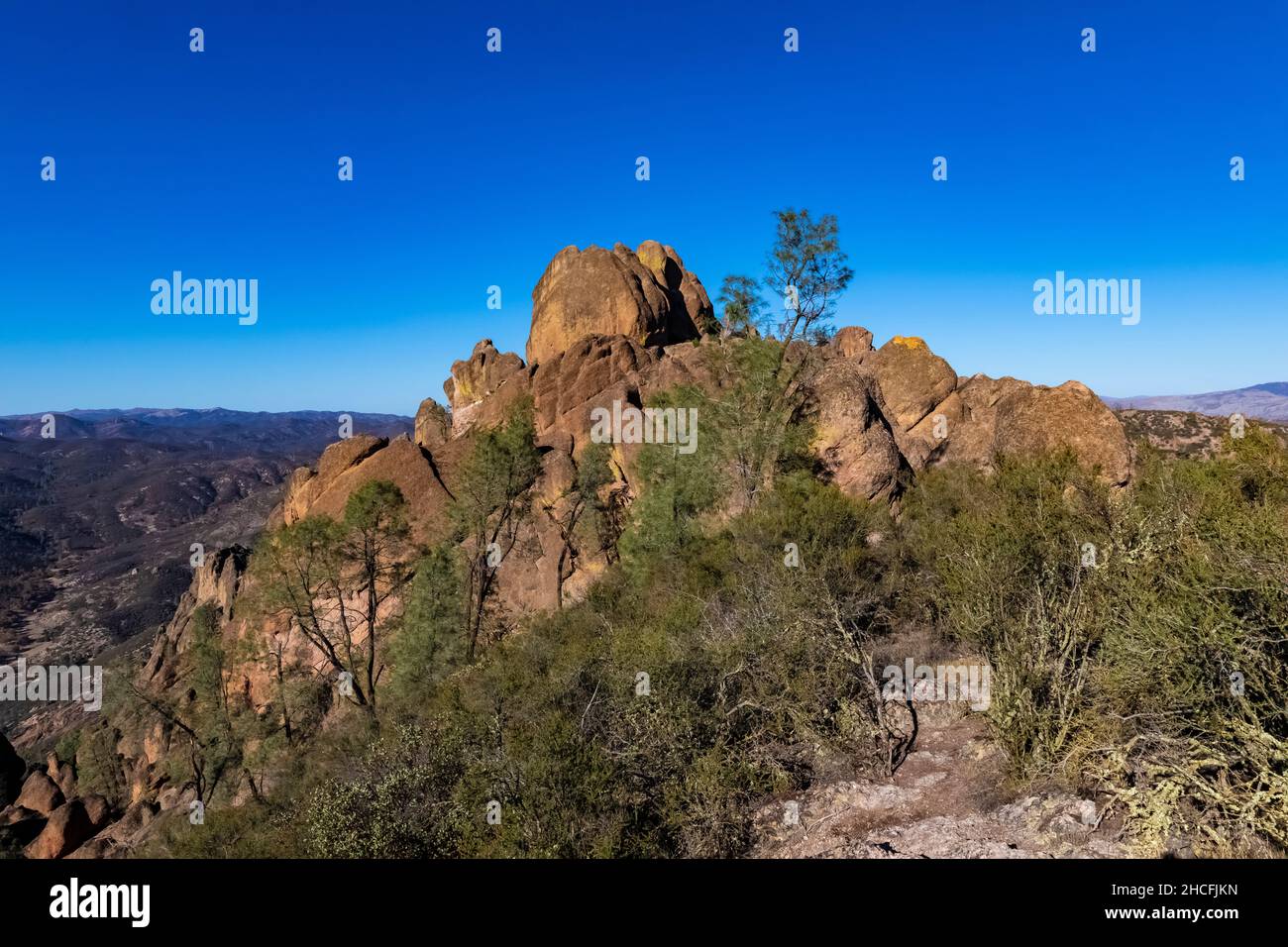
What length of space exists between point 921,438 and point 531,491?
21.8m

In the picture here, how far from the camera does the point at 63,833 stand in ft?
133

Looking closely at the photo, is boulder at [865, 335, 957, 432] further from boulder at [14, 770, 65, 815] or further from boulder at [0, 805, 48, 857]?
boulder at [14, 770, 65, 815]

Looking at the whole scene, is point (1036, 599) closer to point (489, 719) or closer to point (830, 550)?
point (830, 550)

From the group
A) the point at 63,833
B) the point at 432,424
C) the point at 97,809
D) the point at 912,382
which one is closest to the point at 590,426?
the point at 912,382

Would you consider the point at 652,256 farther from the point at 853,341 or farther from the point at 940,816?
the point at 940,816

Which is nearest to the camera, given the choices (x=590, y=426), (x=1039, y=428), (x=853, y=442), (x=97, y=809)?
(x=1039, y=428)

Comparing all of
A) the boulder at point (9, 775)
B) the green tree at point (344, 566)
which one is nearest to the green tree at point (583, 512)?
the green tree at point (344, 566)

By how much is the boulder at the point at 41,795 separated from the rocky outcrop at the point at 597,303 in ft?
160

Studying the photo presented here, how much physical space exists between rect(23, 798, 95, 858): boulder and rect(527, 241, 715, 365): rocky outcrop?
44837 mm

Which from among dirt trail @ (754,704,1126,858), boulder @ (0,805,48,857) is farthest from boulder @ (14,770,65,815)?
dirt trail @ (754,704,1126,858)

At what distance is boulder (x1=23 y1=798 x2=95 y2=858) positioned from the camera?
3921 cm

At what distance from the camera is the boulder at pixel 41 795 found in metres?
46.1

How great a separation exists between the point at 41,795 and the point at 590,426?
163 feet
